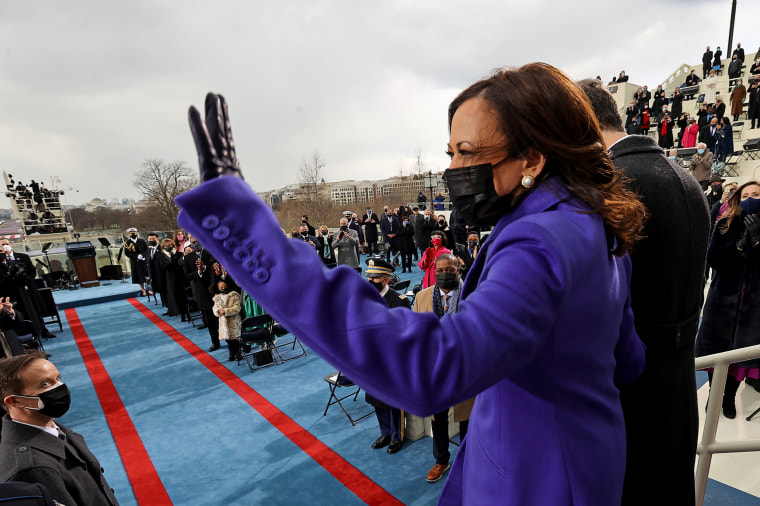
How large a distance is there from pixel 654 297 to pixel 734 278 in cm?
327

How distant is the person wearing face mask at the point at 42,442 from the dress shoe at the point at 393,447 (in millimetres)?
2434

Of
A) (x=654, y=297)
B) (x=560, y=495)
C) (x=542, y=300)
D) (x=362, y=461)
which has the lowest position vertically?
(x=362, y=461)

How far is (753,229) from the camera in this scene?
3273 mm

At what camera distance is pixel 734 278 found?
349 cm

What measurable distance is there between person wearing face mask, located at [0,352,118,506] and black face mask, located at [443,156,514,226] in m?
2.69

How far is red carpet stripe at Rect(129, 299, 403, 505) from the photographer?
139 inches

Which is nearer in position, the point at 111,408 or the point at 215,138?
the point at 215,138

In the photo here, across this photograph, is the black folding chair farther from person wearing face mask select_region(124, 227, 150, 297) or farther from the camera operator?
person wearing face mask select_region(124, 227, 150, 297)

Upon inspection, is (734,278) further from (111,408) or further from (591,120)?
(111,408)

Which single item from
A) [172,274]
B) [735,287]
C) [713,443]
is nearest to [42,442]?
[713,443]

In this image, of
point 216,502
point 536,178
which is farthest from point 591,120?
point 216,502

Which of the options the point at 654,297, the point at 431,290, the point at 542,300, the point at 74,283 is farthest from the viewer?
the point at 74,283

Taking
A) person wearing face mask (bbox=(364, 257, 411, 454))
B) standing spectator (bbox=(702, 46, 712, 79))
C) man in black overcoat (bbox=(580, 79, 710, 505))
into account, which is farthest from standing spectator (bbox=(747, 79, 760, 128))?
man in black overcoat (bbox=(580, 79, 710, 505))

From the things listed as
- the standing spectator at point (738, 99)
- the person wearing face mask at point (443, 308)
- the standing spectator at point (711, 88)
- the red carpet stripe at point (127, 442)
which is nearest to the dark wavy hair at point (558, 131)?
the person wearing face mask at point (443, 308)
